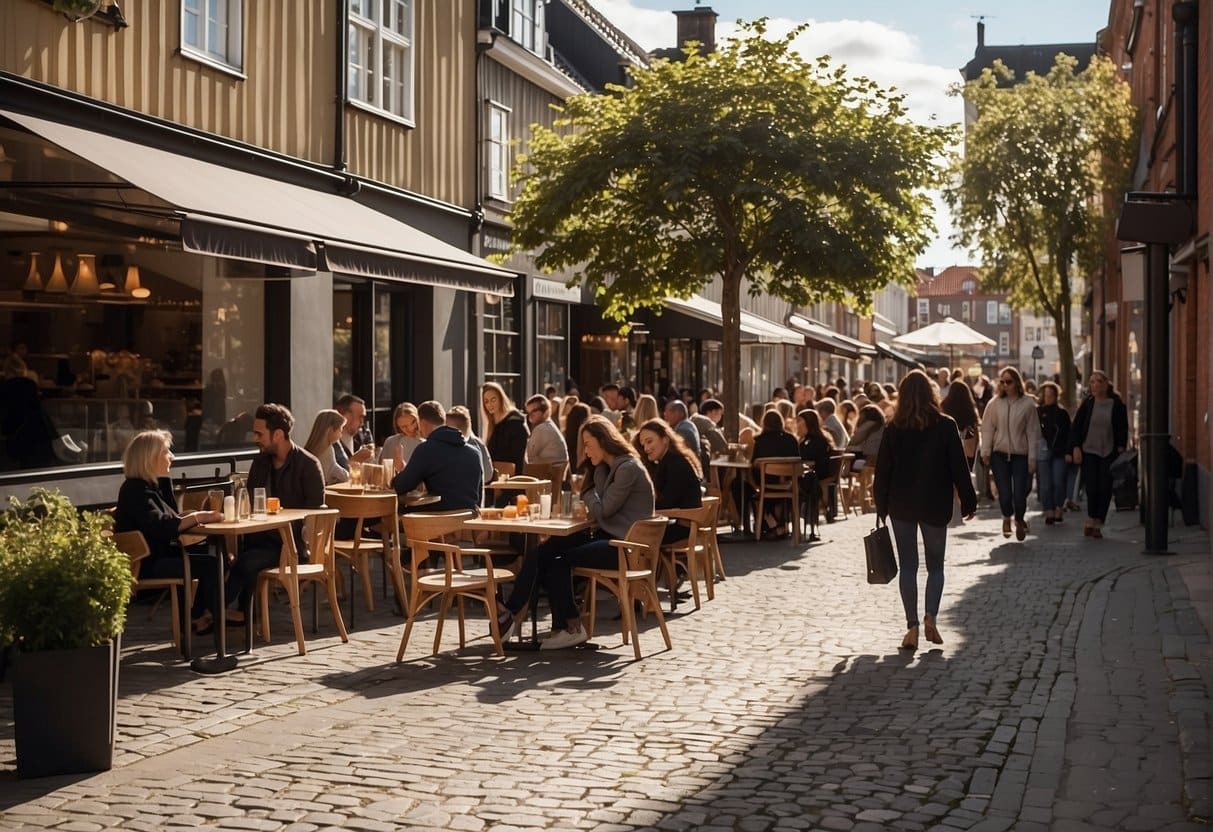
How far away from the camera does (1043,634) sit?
10.8 meters

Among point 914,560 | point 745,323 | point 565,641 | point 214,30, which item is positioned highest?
point 214,30

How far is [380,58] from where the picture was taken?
1903cm

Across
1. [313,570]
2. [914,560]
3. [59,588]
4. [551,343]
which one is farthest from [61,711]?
[551,343]

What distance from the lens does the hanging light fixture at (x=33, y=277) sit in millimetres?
12172

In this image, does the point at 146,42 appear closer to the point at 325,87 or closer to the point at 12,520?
the point at 325,87

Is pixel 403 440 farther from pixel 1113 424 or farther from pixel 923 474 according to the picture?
pixel 1113 424

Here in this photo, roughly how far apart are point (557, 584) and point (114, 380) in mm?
5040

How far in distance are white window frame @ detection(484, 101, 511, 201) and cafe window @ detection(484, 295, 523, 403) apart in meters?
1.63

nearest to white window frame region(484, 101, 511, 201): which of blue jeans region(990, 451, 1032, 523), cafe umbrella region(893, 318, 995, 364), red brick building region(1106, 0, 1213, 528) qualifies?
blue jeans region(990, 451, 1032, 523)

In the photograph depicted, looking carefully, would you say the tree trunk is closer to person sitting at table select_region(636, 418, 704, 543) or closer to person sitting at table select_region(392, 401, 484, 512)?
person sitting at table select_region(636, 418, 704, 543)

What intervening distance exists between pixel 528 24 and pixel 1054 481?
426 inches

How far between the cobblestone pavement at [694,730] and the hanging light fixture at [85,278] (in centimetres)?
285

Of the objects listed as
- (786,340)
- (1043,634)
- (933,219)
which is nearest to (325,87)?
(933,219)

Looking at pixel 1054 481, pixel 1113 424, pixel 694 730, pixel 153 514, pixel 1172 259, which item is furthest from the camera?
pixel 1054 481
